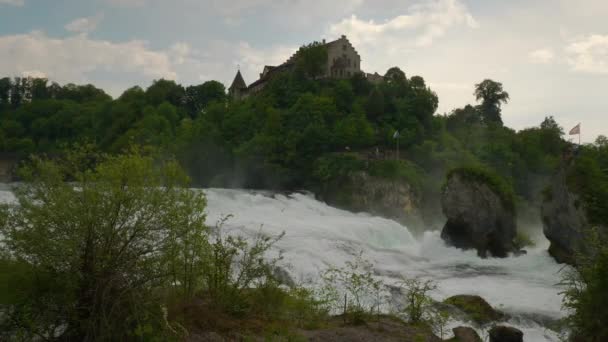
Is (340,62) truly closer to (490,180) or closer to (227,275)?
(490,180)

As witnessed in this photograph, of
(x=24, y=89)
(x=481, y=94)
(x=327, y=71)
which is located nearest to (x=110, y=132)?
(x=327, y=71)

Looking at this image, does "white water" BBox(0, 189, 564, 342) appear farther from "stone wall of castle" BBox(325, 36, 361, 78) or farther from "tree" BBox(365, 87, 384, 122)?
"stone wall of castle" BBox(325, 36, 361, 78)

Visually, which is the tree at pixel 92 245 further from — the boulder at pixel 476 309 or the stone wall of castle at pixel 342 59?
the stone wall of castle at pixel 342 59

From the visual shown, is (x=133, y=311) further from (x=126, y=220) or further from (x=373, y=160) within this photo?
(x=373, y=160)

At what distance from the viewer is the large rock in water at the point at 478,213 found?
25.4 meters

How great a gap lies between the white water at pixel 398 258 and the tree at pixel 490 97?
164ft

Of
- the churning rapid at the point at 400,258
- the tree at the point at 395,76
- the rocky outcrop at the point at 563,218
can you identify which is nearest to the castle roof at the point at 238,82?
the tree at the point at 395,76

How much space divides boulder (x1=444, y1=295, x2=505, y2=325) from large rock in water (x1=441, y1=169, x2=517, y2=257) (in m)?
12.1

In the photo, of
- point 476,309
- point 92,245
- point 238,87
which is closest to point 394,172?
point 476,309

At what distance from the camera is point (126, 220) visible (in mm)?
7336

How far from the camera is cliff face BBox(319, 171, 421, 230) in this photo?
39125mm

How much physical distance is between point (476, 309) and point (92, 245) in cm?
996

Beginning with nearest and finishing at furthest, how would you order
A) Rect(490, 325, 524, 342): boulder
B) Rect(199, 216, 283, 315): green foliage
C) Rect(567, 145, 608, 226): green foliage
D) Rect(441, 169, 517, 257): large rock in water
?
Rect(199, 216, 283, 315): green foliage → Rect(490, 325, 524, 342): boulder → Rect(567, 145, 608, 226): green foliage → Rect(441, 169, 517, 257): large rock in water

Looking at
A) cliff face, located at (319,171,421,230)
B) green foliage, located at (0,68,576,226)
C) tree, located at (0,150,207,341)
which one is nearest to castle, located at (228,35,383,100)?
green foliage, located at (0,68,576,226)
